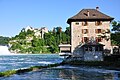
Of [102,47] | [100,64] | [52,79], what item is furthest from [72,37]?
[52,79]

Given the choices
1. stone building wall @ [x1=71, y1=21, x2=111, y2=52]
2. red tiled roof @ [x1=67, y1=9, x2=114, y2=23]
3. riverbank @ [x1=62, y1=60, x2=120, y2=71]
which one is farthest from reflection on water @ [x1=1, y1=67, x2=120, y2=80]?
red tiled roof @ [x1=67, y1=9, x2=114, y2=23]

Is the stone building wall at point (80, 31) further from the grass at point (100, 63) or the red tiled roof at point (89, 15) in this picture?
the grass at point (100, 63)

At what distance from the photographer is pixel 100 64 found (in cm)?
6750

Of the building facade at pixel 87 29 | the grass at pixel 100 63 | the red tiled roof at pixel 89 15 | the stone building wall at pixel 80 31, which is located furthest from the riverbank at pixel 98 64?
the red tiled roof at pixel 89 15

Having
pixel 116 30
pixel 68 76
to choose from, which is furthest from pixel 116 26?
pixel 68 76

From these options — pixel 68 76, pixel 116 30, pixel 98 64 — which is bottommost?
pixel 68 76

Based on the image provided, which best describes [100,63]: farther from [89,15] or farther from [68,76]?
[68,76]

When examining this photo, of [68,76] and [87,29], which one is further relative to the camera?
[87,29]

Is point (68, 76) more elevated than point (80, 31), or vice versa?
point (80, 31)

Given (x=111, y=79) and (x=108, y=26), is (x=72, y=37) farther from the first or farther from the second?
(x=111, y=79)

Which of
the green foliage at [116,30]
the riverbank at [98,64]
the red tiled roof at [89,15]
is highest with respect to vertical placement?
the red tiled roof at [89,15]

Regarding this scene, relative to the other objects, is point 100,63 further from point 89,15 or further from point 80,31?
point 89,15

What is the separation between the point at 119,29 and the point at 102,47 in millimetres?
9767

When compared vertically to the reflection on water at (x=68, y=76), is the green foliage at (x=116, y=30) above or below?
above
